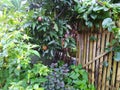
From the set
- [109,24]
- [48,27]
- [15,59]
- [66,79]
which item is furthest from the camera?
[66,79]

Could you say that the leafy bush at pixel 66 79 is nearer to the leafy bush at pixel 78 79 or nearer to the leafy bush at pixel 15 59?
the leafy bush at pixel 78 79

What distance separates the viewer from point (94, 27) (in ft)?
8.83

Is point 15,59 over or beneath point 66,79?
over

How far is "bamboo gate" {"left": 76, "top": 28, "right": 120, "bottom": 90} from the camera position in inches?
101

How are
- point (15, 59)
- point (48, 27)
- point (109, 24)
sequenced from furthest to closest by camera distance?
point (48, 27) < point (109, 24) < point (15, 59)

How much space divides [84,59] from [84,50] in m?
0.13

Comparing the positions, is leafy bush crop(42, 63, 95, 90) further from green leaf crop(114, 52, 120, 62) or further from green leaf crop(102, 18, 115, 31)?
green leaf crop(102, 18, 115, 31)

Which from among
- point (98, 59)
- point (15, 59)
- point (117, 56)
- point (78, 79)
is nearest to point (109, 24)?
point (117, 56)

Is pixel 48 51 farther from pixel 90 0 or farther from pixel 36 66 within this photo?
pixel 90 0

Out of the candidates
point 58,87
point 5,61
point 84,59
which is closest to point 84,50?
point 84,59

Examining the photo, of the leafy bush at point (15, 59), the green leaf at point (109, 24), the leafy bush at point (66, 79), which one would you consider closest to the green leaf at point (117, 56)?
the green leaf at point (109, 24)

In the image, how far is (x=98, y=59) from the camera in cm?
271

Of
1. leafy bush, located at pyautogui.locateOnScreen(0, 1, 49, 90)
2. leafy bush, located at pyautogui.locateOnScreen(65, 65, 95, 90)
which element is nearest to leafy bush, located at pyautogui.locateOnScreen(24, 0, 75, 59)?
leafy bush, located at pyautogui.locateOnScreen(0, 1, 49, 90)

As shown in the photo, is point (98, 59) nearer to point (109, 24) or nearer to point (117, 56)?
point (117, 56)
